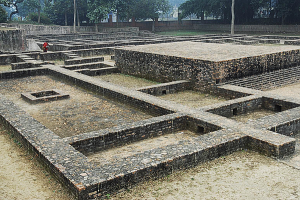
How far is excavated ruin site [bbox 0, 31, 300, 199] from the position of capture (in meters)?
5.68

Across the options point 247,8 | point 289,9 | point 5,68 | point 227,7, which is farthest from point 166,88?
point 227,7

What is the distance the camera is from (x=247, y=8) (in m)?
39.3

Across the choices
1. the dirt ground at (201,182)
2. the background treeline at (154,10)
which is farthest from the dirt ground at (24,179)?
the background treeline at (154,10)

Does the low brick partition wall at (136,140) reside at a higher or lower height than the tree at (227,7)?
lower

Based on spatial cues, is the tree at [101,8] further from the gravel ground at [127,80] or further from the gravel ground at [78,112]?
the gravel ground at [78,112]

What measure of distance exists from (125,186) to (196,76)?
6.90 metres

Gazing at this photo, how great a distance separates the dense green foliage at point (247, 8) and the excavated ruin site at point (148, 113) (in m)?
23.7

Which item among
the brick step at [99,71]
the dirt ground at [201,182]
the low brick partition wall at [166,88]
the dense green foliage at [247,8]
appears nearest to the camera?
the dirt ground at [201,182]

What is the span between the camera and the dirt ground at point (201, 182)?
5102 mm

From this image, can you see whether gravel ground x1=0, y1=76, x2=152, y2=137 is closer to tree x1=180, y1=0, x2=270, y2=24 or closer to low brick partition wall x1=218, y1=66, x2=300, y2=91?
low brick partition wall x1=218, y1=66, x2=300, y2=91


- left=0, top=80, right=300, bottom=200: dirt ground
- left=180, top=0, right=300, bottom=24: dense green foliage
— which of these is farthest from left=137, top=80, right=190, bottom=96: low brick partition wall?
left=180, top=0, right=300, bottom=24: dense green foliage

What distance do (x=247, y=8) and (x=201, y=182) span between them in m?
37.3

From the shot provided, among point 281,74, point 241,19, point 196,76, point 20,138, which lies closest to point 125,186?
point 20,138

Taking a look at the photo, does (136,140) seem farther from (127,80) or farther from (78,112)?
(127,80)
